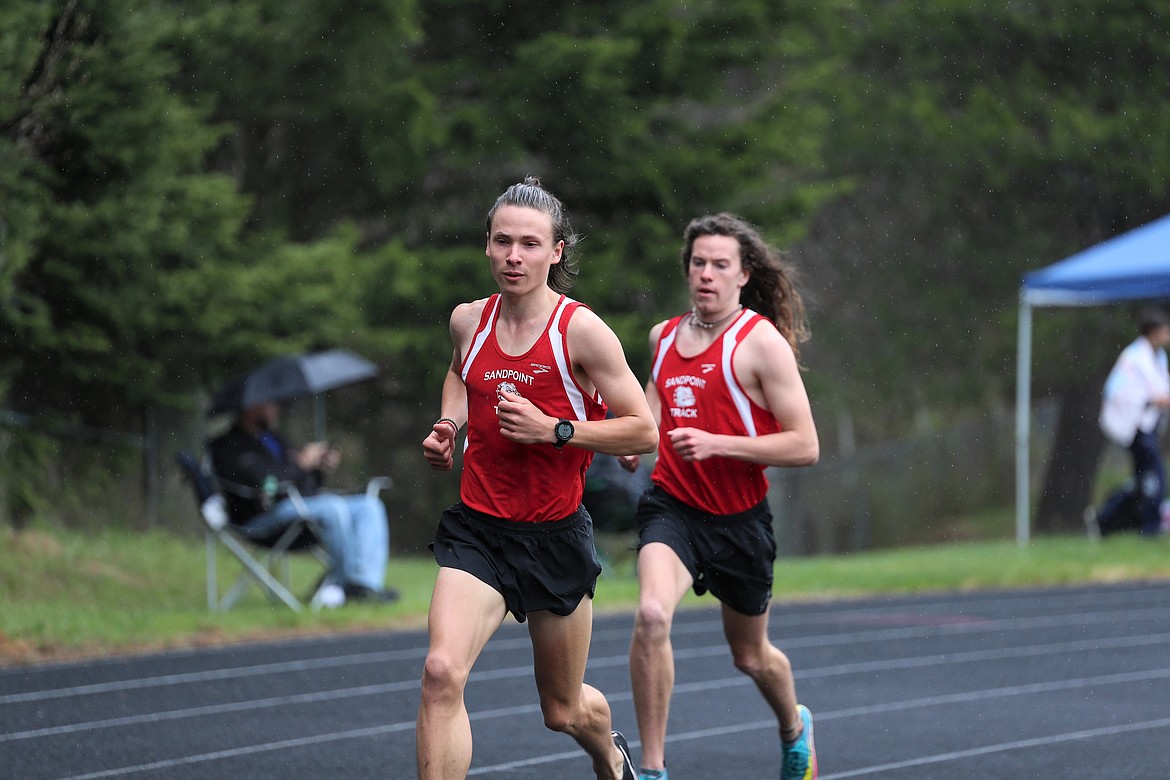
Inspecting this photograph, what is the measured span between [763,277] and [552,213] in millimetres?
1858

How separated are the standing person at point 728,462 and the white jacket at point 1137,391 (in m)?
11.1

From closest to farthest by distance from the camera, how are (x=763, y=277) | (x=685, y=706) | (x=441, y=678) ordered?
(x=441, y=678) → (x=763, y=277) → (x=685, y=706)

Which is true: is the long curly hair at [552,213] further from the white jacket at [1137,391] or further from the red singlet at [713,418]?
the white jacket at [1137,391]

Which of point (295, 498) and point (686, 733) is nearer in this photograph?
point (686, 733)

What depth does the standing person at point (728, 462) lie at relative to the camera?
20.0 ft

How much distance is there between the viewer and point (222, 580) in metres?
13.6

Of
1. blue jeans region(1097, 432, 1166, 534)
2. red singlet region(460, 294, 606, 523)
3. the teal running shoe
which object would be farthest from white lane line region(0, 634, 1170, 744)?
blue jeans region(1097, 432, 1166, 534)

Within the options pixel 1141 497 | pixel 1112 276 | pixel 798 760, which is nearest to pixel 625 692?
pixel 798 760

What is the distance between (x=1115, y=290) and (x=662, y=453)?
11.3 meters

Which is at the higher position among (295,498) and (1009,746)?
(295,498)

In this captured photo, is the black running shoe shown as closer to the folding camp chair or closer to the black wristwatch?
the black wristwatch

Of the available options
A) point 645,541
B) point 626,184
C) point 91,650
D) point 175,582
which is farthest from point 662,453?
point 626,184

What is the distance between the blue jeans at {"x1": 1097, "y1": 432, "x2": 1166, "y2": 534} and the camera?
1655 centimetres

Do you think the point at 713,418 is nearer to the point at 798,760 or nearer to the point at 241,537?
the point at 798,760
